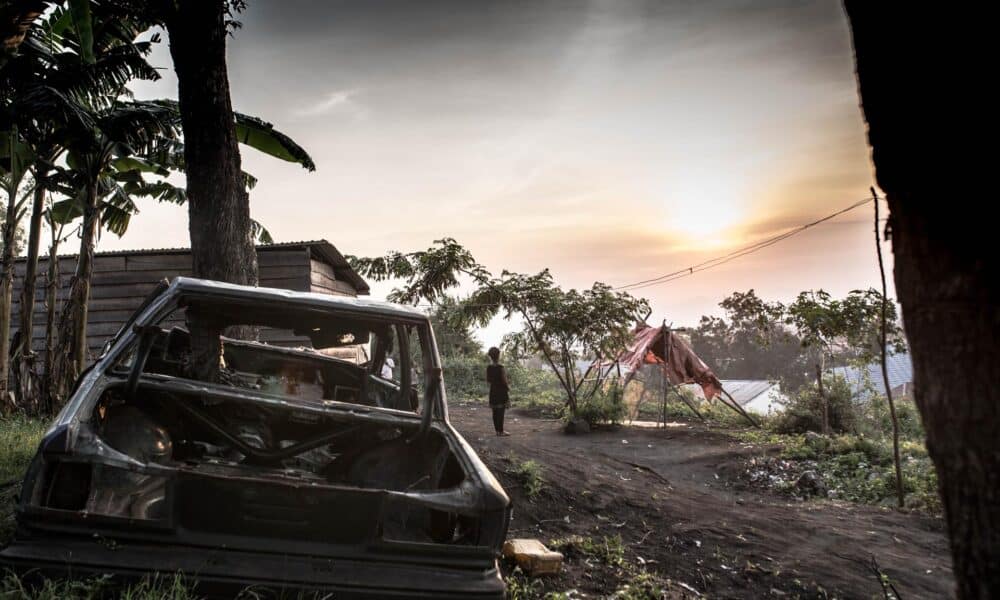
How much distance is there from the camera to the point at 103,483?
2643mm

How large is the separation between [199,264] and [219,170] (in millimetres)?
1110

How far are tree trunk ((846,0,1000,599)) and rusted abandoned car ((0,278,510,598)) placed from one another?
1.74 m

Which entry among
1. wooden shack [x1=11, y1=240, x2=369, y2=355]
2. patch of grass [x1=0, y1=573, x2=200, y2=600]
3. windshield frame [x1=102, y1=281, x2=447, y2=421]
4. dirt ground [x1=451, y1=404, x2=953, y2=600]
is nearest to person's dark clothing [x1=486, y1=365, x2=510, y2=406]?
dirt ground [x1=451, y1=404, x2=953, y2=600]

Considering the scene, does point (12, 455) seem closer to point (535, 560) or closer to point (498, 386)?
point (535, 560)

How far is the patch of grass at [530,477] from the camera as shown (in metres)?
6.40

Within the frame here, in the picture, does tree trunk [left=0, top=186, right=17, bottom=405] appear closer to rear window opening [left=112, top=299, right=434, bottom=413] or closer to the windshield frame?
rear window opening [left=112, top=299, right=434, bottom=413]

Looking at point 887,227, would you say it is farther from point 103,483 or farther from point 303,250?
point 303,250

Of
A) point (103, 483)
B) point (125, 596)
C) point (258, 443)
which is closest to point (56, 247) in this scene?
point (258, 443)

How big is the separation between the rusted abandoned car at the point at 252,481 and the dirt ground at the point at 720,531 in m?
1.72

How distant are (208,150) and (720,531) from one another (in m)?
7.06

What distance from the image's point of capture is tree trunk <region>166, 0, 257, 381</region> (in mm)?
6297

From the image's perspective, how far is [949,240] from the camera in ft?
4.76

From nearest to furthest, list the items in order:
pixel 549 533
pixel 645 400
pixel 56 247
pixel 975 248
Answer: pixel 975 248 → pixel 549 533 → pixel 56 247 → pixel 645 400

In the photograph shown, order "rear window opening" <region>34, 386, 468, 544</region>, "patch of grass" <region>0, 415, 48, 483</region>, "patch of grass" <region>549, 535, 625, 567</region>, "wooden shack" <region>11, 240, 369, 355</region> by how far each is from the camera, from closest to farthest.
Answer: "rear window opening" <region>34, 386, 468, 544</region> → "patch of grass" <region>549, 535, 625, 567</region> → "patch of grass" <region>0, 415, 48, 483</region> → "wooden shack" <region>11, 240, 369, 355</region>
